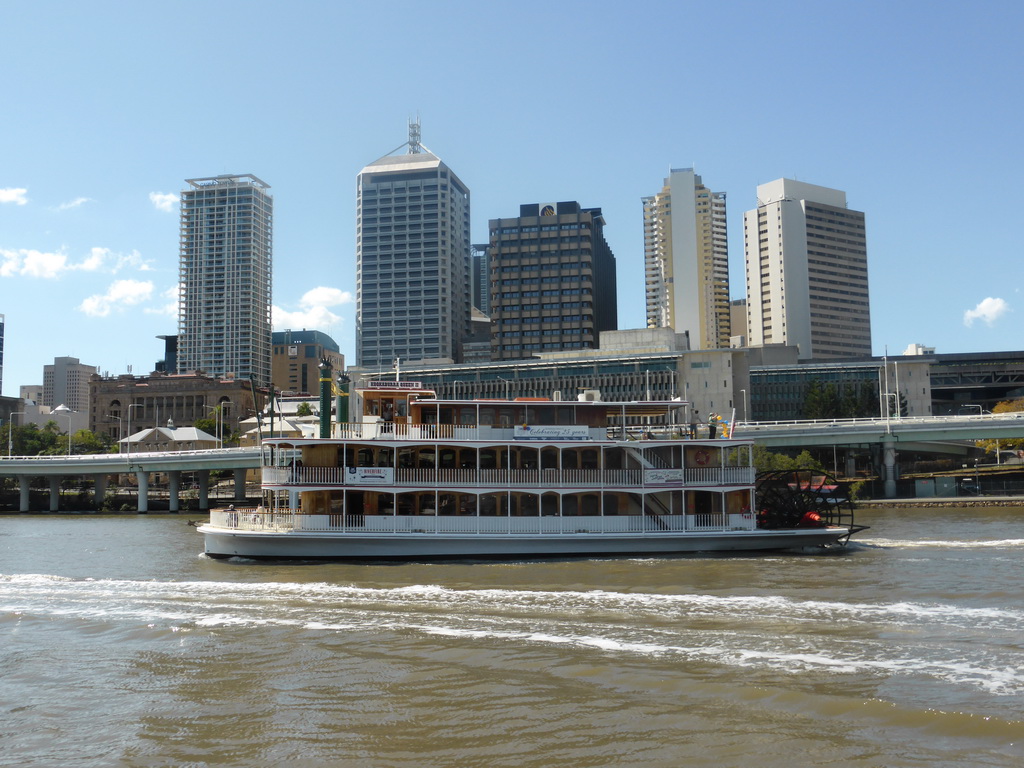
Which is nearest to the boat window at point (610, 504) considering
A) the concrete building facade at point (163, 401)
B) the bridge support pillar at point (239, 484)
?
the bridge support pillar at point (239, 484)

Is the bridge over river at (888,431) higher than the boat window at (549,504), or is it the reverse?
the bridge over river at (888,431)

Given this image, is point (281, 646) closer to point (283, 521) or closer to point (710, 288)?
point (283, 521)

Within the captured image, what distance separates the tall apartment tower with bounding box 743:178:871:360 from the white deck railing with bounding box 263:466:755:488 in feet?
458

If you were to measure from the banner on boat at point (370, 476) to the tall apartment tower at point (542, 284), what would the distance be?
376 ft

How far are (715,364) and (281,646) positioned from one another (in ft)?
302

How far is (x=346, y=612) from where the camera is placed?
70.1ft

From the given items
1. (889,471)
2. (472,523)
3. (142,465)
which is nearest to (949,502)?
(889,471)

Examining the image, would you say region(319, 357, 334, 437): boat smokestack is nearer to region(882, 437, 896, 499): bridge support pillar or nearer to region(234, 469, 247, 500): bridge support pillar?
region(234, 469, 247, 500): bridge support pillar

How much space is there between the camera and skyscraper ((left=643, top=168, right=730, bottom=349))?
554 feet

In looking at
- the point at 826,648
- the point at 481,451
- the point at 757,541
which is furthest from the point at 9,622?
the point at 757,541

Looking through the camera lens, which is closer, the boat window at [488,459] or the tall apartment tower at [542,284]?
the boat window at [488,459]

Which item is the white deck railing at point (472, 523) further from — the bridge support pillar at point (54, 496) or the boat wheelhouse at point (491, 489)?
A: the bridge support pillar at point (54, 496)

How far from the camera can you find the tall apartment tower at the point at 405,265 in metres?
166

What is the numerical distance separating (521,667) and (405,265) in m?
156
